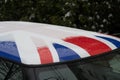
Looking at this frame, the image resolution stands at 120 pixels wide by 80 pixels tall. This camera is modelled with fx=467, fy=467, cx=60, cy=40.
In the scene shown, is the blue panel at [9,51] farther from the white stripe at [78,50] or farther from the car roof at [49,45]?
the white stripe at [78,50]

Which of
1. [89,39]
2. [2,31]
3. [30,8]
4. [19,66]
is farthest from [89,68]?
[30,8]

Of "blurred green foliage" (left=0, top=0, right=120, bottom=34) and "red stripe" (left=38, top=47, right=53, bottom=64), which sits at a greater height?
"red stripe" (left=38, top=47, right=53, bottom=64)

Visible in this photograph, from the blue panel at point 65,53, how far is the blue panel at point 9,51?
290 millimetres

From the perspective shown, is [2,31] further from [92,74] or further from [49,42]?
[92,74]

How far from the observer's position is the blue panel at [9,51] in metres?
3.24

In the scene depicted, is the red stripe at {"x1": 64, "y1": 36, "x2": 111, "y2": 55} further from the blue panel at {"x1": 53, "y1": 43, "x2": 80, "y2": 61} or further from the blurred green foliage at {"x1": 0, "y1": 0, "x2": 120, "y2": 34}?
the blurred green foliage at {"x1": 0, "y1": 0, "x2": 120, "y2": 34}

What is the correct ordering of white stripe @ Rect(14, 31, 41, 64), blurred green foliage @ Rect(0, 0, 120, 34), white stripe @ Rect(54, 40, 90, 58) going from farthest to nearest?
Result: blurred green foliage @ Rect(0, 0, 120, 34)
white stripe @ Rect(54, 40, 90, 58)
white stripe @ Rect(14, 31, 41, 64)

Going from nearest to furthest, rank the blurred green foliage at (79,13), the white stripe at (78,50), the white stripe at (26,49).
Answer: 1. the white stripe at (26,49)
2. the white stripe at (78,50)
3. the blurred green foliage at (79,13)

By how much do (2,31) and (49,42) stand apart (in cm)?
57

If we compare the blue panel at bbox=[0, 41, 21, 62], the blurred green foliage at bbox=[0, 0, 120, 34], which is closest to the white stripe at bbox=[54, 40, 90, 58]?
the blue panel at bbox=[0, 41, 21, 62]

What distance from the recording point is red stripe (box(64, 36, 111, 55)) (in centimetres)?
339

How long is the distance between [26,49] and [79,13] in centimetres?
594

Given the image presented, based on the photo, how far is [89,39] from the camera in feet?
11.8

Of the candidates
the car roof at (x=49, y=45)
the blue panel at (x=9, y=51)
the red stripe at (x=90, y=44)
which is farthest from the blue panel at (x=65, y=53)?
the blue panel at (x=9, y=51)
